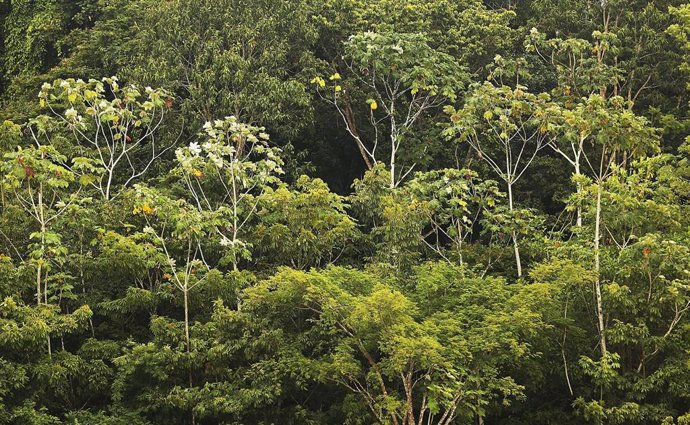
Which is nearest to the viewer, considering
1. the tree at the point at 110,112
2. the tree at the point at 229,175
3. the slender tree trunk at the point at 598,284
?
the slender tree trunk at the point at 598,284

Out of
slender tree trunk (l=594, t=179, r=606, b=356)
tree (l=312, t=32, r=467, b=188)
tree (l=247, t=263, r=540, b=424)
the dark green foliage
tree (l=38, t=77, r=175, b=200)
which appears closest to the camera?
tree (l=247, t=263, r=540, b=424)

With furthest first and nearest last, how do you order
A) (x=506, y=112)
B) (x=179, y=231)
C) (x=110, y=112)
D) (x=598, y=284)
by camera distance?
(x=506, y=112)
(x=110, y=112)
(x=179, y=231)
(x=598, y=284)

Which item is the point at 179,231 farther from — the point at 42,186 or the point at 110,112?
the point at 110,112

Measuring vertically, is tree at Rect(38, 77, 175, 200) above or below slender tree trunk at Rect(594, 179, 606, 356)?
above

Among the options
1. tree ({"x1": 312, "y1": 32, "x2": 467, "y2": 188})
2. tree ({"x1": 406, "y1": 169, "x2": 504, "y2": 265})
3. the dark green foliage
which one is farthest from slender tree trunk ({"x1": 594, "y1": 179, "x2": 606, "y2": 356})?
tree ({"x1": 312, "y1": 32, "x2": 467, "y2": 188})

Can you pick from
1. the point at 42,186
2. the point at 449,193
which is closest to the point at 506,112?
the point at 449,193

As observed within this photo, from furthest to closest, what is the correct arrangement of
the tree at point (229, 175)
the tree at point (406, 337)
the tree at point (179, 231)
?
the tree at point (229, 175), the tree at point (179, 231), the tree at point (406, 337)

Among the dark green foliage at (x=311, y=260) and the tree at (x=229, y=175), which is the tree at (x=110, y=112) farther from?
the tree at (x=229, y=175)

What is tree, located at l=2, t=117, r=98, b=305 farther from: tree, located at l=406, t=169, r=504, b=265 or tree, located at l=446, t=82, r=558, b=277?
tree, located at l=446, t=82, r=558, b=277

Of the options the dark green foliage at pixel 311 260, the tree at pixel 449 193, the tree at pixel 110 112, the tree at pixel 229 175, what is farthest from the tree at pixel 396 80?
the tree at pixel 110 112

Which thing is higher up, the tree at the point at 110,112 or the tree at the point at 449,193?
the tree at the point at 110,112

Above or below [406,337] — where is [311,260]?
below

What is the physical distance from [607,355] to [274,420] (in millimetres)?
3975

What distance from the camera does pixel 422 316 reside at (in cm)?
990
